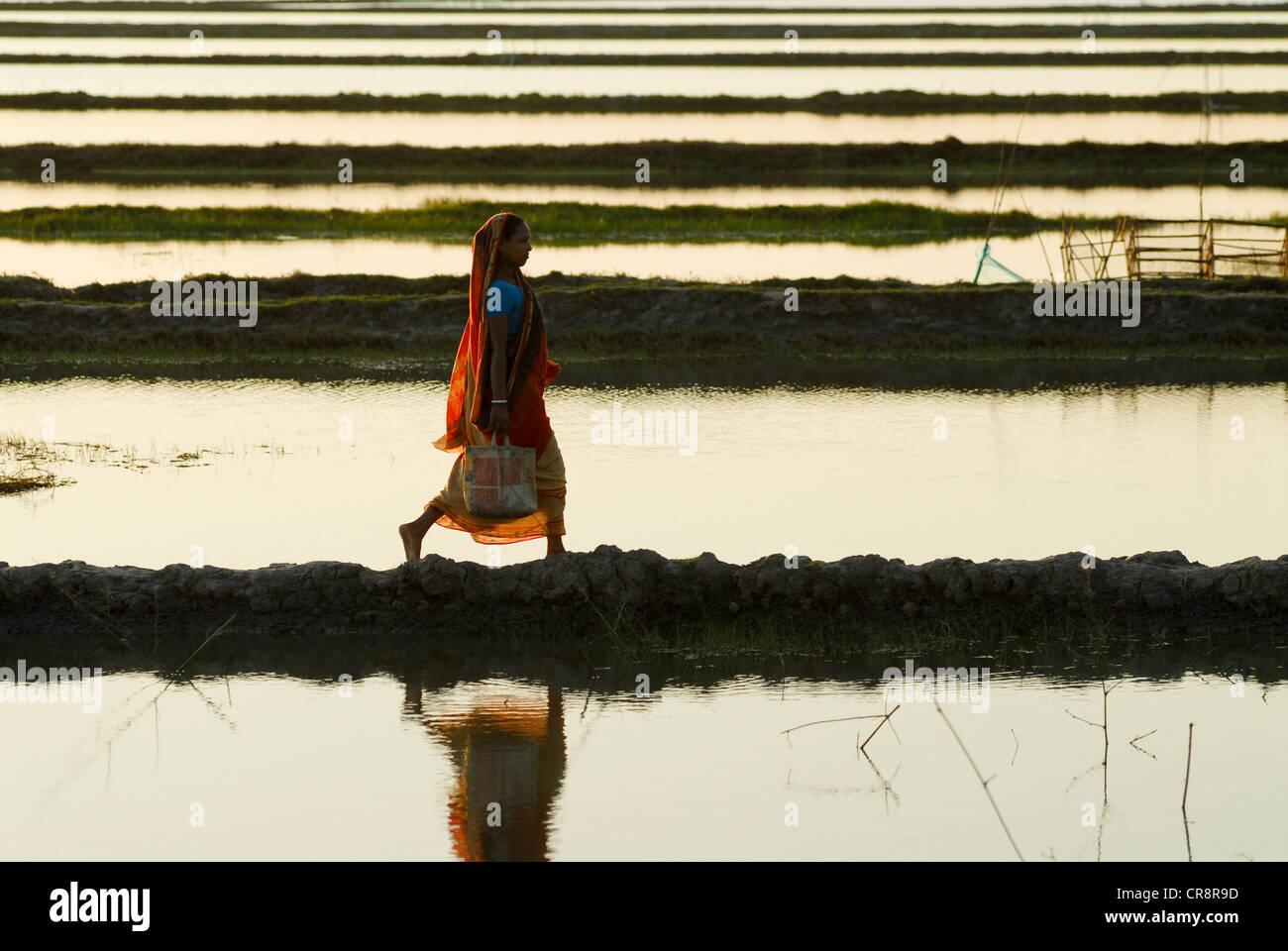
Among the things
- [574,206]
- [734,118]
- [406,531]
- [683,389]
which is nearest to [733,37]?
[734,118]

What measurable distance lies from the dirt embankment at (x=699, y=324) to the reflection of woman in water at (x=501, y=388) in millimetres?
5812

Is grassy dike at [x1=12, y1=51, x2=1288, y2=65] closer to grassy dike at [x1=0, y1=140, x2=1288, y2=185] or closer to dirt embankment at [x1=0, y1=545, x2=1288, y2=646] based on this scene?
grassy dike at [x1=0, y1=140, x2=1288, y2=185]

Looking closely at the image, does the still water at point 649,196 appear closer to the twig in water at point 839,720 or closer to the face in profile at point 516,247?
the face in profile at point 516,247

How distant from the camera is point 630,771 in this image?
12.9 ft

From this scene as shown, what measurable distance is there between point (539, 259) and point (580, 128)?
27.0 ft

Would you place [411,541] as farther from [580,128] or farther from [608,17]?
[608,17]

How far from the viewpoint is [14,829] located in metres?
3.60

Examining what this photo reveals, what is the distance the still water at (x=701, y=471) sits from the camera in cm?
610

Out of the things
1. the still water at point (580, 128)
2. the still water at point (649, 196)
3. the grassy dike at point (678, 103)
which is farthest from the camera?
the grassy dike at point (678, 103)

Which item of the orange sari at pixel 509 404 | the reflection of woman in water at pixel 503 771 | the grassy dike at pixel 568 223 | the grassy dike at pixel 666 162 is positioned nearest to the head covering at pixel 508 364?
the orange sari at pixel 509 404

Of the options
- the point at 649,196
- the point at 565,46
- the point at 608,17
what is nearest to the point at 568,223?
the point at 649,196

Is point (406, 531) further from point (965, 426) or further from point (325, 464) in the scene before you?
point (965, 426)

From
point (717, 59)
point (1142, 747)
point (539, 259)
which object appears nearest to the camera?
point (1142, 747)

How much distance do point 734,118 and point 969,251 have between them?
8.67 m
